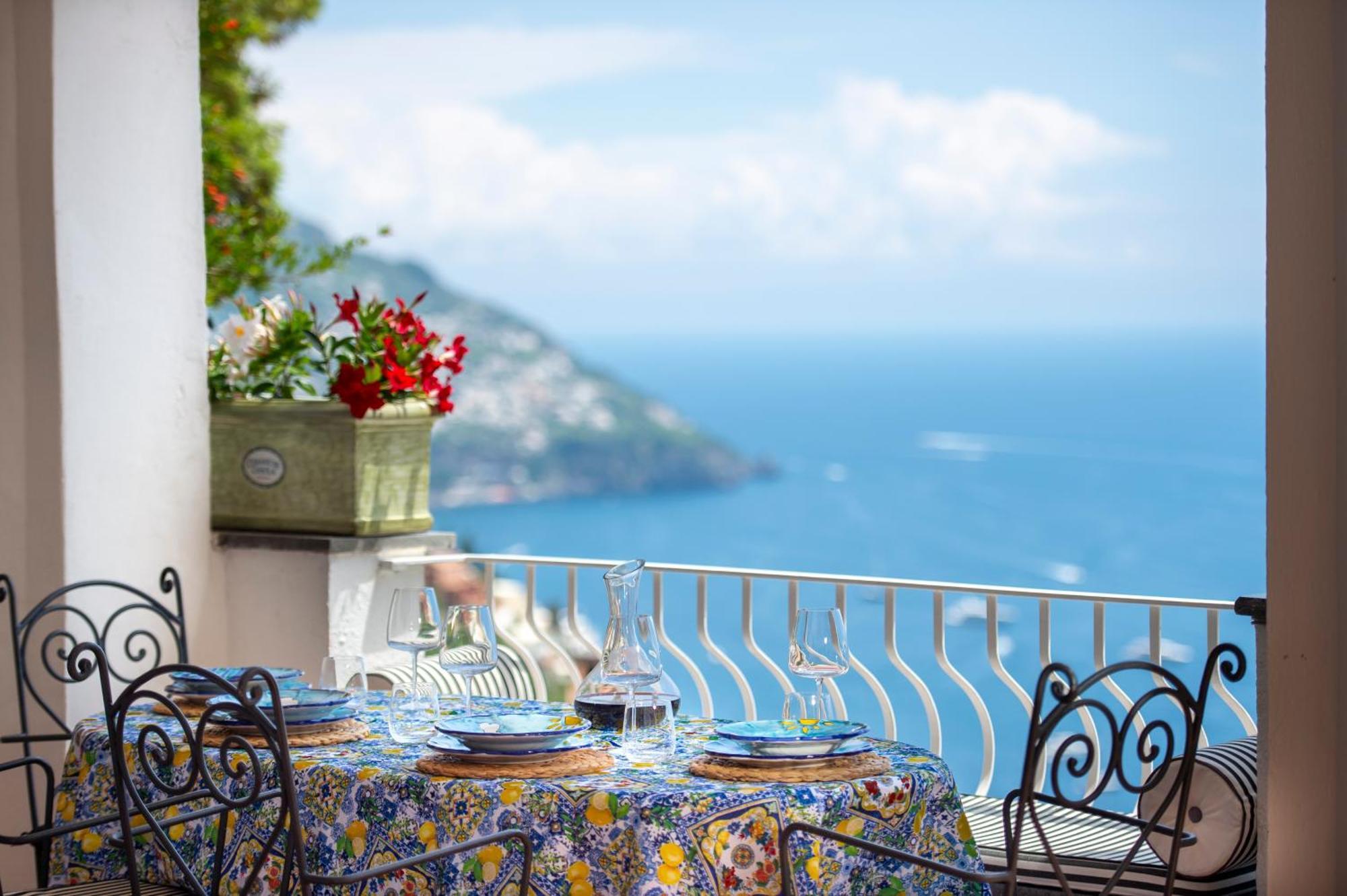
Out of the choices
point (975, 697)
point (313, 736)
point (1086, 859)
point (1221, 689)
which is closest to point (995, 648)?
point (975, 697)

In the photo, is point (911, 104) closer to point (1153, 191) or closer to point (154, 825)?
point (1153, 191)

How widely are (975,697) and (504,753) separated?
1.62 m

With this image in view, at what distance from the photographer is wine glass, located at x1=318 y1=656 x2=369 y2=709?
2609 mm

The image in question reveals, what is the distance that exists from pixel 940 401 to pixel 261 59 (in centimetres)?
1666

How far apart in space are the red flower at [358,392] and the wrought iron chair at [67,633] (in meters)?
0.61

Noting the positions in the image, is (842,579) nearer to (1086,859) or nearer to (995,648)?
(995,648)

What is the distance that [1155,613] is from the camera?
3.28 metres

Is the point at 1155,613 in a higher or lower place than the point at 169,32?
lower

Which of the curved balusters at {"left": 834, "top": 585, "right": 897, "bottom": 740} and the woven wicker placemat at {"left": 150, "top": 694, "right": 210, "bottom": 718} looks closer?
the woven wicker placemat at {"left": 150, "top": 694, "right": 210, "bottom": 718}

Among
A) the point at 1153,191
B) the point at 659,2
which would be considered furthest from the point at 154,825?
the point at 659,2

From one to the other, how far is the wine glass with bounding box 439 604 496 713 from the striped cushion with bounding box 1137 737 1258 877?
1122 millimetres

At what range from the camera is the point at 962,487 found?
35969 mm

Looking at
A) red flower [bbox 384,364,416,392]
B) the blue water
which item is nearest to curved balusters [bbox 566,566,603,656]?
red flower [bbox 384,364,416,392]

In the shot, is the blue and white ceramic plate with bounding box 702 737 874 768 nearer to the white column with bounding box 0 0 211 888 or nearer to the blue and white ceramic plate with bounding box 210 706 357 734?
the blue and white ceramic plate with bounding box 210 706 357 734
